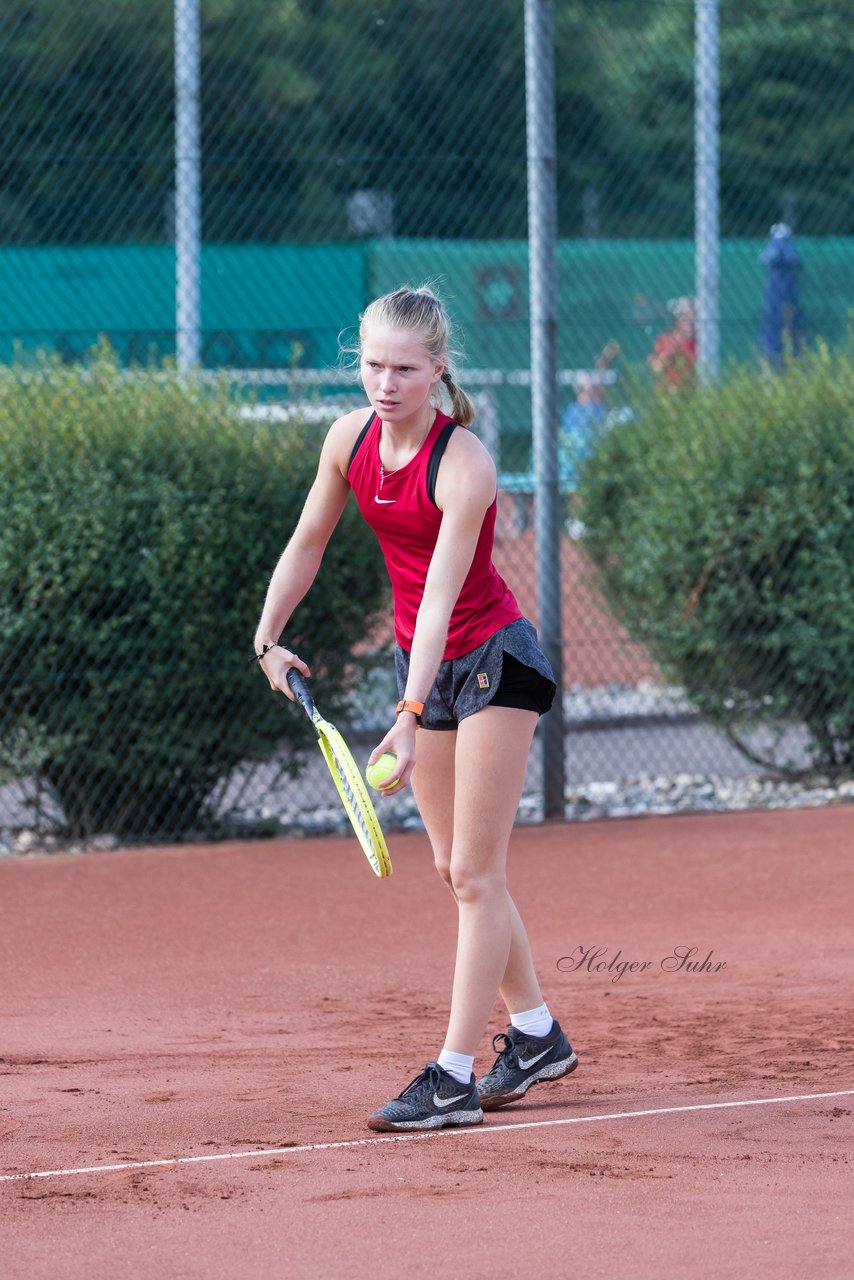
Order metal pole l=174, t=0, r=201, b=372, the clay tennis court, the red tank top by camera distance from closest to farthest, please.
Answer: the clay tennis court, the red tank top, metal pole l=174, t=0, r=201, b=372

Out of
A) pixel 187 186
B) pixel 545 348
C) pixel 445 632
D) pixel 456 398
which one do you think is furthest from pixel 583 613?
pixel 445 632

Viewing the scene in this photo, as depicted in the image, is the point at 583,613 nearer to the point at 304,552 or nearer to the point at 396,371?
the point at 304,552

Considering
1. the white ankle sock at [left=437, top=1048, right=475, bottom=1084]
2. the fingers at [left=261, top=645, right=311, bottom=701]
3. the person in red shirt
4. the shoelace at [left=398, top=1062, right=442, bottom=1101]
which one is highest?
the person in red shirt

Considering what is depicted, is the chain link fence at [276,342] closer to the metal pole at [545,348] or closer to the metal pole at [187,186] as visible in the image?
the metal pole at [187,186]

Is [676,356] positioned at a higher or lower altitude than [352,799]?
higher

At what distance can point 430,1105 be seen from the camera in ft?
14.1

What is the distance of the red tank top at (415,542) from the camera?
13.9ft

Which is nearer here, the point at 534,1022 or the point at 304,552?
the point at 304,552

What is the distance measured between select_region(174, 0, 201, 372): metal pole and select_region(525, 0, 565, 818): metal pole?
1.57 m

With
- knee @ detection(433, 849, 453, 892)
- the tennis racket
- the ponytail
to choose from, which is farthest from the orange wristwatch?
the ponytail

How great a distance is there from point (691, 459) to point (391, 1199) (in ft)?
20.5

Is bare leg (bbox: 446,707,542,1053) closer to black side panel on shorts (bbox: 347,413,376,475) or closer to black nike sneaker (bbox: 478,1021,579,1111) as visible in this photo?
black nike sneaker (bbox: 478,1021,579,1111)

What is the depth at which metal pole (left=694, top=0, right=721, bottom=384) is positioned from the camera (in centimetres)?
1036

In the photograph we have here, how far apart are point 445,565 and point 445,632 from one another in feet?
0.48
